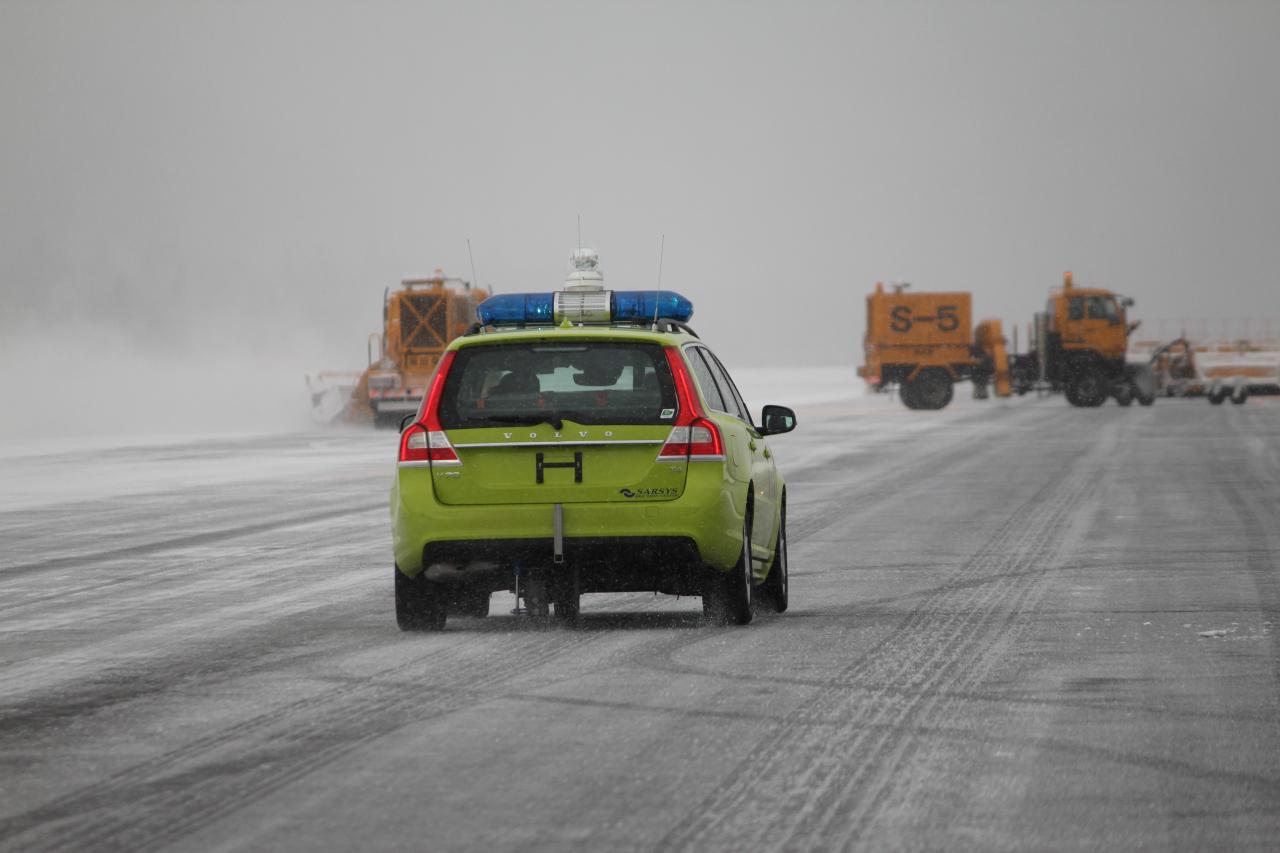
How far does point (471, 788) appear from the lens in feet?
22.7

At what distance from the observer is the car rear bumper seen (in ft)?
34.4

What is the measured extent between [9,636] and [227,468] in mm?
19434

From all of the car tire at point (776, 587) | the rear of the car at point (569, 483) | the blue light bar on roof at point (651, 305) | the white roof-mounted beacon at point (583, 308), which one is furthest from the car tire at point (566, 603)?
the blue light bar on roof at point (651, 305)

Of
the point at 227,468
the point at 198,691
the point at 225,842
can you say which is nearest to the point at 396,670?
the point at 198,691

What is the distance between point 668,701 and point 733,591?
2360 millimetres

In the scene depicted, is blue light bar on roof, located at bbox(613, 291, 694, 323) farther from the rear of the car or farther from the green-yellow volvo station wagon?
the rear of the car

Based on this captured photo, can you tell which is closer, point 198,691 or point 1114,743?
point 1114,743

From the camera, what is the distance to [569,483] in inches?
416

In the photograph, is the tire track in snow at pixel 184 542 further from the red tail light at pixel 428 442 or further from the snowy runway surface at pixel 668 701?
the red tail light at pixel 428 442

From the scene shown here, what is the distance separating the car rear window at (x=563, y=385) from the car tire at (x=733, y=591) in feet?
2.71

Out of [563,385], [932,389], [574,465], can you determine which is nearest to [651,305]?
[563,385]

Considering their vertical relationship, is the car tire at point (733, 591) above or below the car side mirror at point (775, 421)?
below

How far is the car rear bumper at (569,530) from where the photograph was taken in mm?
10492

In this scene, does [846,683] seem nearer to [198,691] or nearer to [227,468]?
[198,691]
